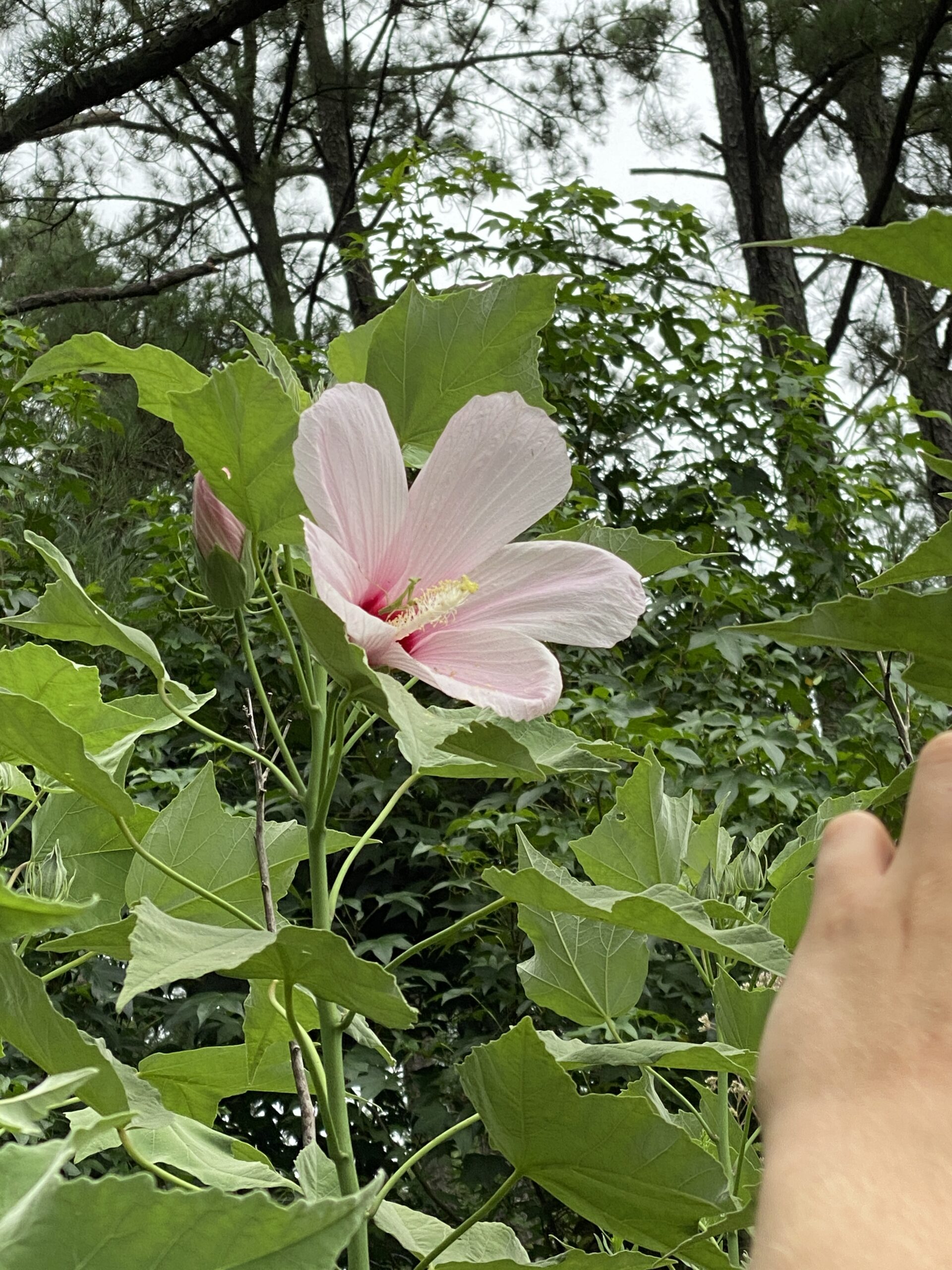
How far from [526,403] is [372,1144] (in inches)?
72.5

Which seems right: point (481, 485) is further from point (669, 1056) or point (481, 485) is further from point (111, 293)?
point (111, 293)

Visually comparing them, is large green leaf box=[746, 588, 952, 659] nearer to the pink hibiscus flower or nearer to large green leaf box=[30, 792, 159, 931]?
the pink hibiscus flower

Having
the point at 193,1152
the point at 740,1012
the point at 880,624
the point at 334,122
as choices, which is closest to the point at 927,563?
the point at 880,624

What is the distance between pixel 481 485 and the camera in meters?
0.44

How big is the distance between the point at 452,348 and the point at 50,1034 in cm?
25

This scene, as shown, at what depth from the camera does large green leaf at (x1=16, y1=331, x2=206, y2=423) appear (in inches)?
17.6

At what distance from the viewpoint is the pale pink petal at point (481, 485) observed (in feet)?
1.43

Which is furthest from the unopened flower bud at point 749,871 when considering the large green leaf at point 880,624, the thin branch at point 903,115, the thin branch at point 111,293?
the thin branch at point 111,293

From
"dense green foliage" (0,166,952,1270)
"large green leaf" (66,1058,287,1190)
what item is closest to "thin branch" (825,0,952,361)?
"dense green foliage" (0,166,952,1270)

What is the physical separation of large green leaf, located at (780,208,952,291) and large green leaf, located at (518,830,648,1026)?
1.00 feet

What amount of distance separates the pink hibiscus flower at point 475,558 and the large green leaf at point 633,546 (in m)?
0.03

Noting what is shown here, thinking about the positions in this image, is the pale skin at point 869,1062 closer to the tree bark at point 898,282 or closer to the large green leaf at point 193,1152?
the large green leaf at point 193,1152

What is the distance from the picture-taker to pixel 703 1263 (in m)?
0.42

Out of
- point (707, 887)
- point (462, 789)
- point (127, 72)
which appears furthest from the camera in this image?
point (127, 72)
